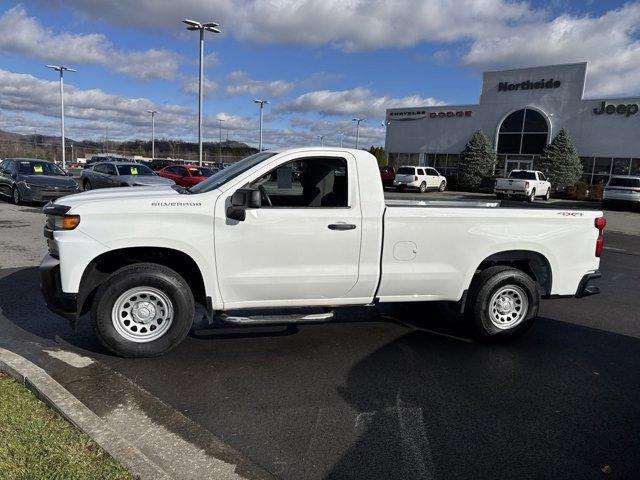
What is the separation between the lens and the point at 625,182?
24969 millimetres

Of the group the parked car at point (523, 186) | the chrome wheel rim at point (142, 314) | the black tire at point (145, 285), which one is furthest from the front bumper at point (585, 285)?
the parked car at point (523, 186)

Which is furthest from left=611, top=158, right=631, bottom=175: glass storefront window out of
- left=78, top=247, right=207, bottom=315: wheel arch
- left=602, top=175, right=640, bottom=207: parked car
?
left=78, top=247, right=207, bottom=315: wheel arch

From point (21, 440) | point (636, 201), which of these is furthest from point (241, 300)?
point (636, 201)

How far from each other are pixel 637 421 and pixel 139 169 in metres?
18.3

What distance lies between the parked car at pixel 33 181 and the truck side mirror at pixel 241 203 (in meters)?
13.4

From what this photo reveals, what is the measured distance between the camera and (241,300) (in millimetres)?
4465

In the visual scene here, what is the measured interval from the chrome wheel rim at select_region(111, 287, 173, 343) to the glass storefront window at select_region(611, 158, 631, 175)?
3684cm

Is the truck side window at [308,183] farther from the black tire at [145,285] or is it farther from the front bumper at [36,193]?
the front bumper at [36,193]

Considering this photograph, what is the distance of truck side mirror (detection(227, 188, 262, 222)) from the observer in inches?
165

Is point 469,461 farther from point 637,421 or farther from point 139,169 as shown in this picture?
point 139,169

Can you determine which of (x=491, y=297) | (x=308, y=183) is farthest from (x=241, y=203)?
(x=491, y=297)

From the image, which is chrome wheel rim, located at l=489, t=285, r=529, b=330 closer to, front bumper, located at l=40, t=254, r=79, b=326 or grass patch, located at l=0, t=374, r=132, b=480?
grass patch, located at l=0, t=374, r=132, b=480

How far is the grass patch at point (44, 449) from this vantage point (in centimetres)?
266

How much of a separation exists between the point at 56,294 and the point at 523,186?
2828 centimetres
